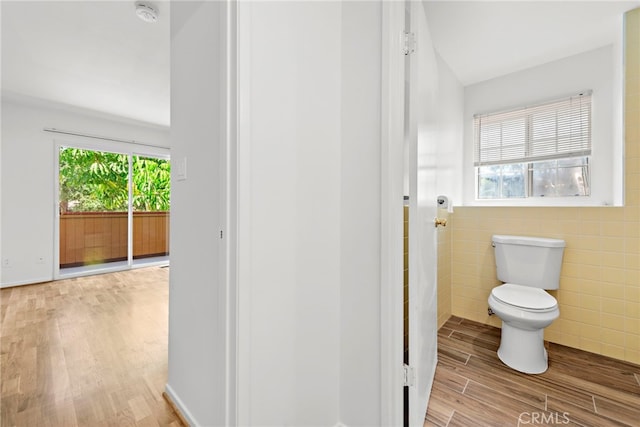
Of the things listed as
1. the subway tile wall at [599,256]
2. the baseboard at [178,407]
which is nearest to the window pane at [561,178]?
the subway tile wall at [599,256]

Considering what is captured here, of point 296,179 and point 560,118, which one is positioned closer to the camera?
point 296,179

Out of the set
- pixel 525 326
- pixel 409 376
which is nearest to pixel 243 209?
pixel 409 376

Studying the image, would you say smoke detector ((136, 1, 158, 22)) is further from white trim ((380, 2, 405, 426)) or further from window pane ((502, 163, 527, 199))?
window pane ((502, 163, 527, 199))

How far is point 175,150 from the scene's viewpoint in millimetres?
1428

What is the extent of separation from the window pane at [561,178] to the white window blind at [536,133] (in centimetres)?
7

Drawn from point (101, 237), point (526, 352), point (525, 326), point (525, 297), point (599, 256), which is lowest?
point (526, 352)

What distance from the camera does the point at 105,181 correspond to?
4.37 metres

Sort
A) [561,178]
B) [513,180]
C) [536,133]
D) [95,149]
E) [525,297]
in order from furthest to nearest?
[95,149], [513,180], [536,133], [561,178], [525,297]

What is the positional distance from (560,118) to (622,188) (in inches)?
32.1

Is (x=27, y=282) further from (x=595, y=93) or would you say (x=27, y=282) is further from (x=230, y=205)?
(x=595, y=93)

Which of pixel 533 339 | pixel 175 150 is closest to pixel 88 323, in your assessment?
pixel 175 150

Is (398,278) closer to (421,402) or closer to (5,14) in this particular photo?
(421,402)

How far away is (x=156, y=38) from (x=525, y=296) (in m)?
3.37

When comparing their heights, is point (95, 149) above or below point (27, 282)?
above
